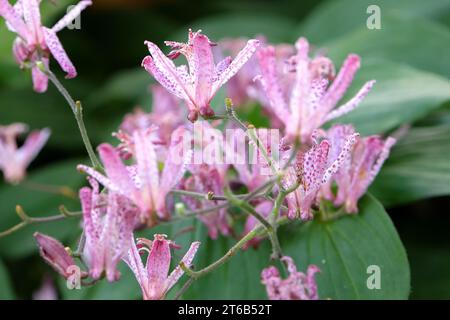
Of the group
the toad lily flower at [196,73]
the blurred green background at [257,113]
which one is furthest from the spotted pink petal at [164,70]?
the blurred green background at [257,113]

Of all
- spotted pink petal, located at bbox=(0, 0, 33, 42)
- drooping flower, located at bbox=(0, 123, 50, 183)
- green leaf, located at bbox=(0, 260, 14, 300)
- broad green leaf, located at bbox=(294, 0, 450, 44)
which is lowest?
green leaf, located at bbox=(0, 260, 14, 300)

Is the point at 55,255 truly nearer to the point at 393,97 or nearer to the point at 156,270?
the point at 156,270

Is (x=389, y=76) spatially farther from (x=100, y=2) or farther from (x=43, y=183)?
(x=100, y=2)

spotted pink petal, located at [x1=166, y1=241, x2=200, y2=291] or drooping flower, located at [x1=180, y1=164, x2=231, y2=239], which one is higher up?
drooping flower, located at [x1=180, y1=164, x2=231, y2=239]

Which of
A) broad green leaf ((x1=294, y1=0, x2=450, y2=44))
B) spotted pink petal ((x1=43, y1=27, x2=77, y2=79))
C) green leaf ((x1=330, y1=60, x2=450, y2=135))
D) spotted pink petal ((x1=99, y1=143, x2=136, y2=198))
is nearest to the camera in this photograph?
spotted pink petal ((x1=99, y1=143, x2=136, y2=198))

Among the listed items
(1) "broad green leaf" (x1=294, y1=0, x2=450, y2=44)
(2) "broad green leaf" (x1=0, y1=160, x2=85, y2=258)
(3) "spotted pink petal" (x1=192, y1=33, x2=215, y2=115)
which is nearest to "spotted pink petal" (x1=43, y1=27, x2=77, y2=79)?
(3) "spotted pink petal" (x1=192, y1=33, x2=215, y2=115)

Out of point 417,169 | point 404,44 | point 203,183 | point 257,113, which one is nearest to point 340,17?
point 404,44

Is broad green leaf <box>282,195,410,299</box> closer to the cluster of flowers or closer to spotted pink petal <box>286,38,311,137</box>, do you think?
the cluster of flowers

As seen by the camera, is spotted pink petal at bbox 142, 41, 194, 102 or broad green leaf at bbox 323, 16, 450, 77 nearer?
spotted pink petal at bbox 142, 41, 194, 102
